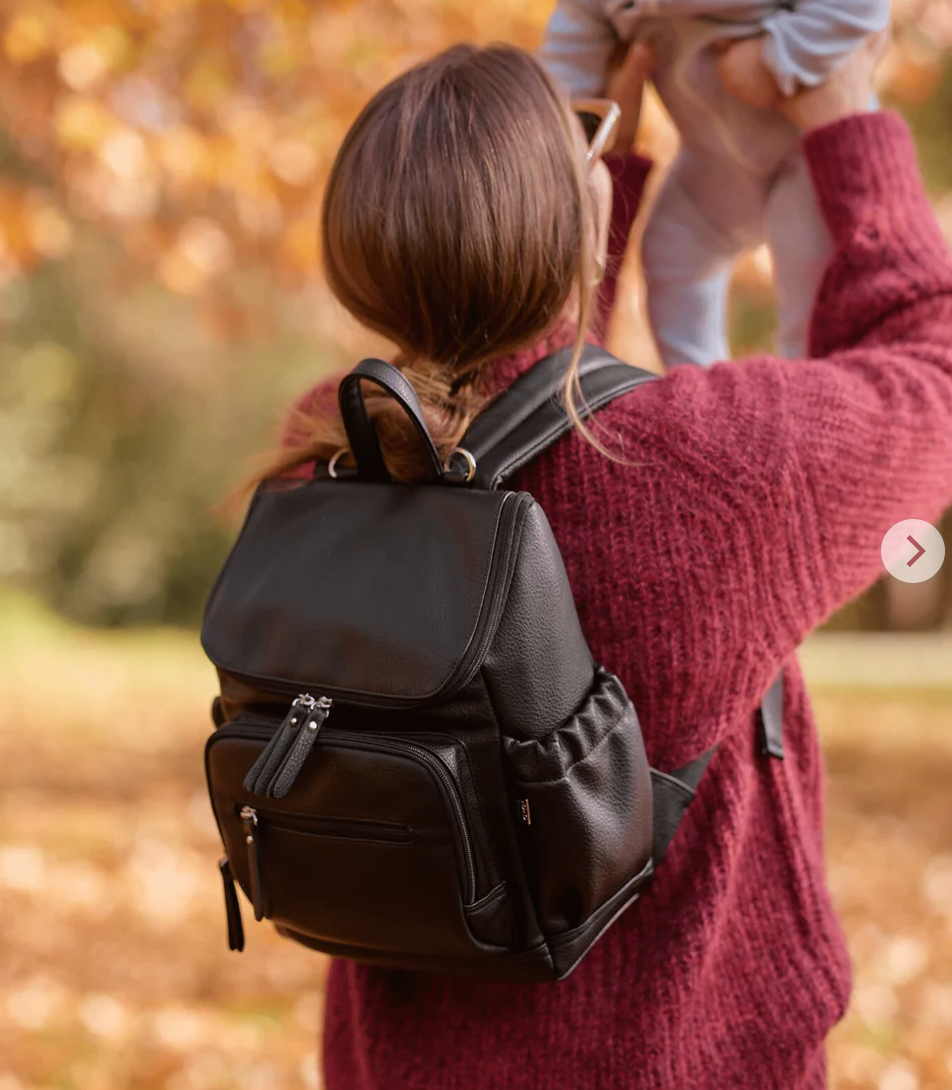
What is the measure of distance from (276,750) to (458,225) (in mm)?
581

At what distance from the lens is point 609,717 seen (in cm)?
115

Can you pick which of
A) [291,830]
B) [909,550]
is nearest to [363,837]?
[291,830]

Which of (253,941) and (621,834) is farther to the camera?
(253,941)

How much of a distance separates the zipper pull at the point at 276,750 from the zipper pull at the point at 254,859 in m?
0.08

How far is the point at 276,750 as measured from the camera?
45.2 inches

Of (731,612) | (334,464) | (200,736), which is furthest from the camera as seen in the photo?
(200,736)

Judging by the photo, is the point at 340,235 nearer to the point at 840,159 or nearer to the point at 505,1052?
the point at 840,159

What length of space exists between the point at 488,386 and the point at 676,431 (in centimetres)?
22

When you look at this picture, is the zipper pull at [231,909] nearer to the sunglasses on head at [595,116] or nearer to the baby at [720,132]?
the sunglasses on head at [595,116]

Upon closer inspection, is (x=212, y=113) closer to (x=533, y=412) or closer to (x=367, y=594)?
(x=533, y=412)

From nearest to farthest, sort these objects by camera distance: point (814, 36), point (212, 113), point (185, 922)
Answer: point (814, 36) → point (212, 113) → point (185, 922)

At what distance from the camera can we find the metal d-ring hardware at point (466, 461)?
1.18 m

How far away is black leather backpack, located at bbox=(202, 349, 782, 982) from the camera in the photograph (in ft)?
3.63

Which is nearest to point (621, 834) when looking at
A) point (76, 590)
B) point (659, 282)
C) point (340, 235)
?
point (340, 235)
